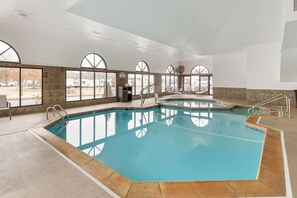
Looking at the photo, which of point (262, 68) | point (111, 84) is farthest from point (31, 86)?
point (262, 68)

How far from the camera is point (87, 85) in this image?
9.22 m

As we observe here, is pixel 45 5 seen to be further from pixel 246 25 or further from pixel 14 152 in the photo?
pixel 246 25

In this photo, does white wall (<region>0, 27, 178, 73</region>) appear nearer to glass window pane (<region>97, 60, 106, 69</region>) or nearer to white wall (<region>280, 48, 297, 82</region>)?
glass window pane (<region>97, 60, 106, 69</region>)

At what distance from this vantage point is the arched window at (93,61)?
8.84 metres

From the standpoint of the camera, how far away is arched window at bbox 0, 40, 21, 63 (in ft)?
20.1

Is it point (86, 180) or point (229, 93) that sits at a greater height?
point (229, 93)

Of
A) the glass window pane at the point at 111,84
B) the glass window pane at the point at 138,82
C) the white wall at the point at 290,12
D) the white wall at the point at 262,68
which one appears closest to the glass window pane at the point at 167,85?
the glass window pane at the point at 138,82

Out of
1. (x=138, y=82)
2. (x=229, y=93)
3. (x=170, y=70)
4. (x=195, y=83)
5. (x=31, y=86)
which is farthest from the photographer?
(x=195, y=83)

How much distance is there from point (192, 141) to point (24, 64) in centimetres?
677

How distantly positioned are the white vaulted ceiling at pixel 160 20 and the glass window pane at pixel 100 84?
2.44 metres

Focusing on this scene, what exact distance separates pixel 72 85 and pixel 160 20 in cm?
517

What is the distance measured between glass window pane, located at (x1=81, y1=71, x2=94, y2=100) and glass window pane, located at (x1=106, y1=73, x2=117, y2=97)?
3.58ft

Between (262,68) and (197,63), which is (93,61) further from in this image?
(197,63)

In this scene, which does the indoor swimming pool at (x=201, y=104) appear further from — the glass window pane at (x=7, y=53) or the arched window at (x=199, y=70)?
the glass window pane at (x=7, y=53)
